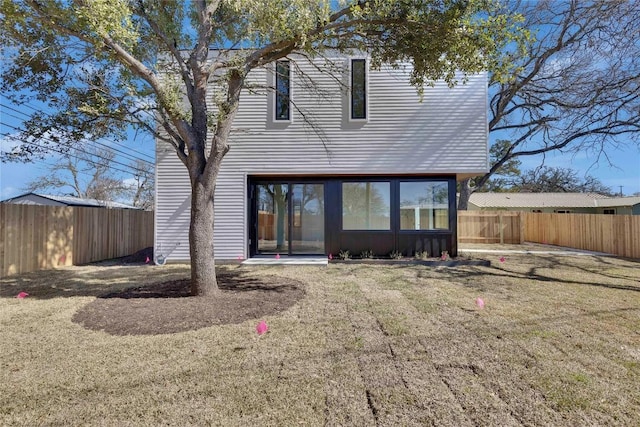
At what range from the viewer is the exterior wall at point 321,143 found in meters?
8.17

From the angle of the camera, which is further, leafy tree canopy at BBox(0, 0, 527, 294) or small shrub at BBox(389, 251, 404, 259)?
small shrub at BBox(389, 251, 404, 259)

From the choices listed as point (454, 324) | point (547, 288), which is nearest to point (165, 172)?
point (454, 324)

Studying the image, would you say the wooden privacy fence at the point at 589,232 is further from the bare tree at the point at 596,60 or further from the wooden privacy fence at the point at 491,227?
the bare tree at the point at 596,60

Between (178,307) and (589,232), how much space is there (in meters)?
13.8

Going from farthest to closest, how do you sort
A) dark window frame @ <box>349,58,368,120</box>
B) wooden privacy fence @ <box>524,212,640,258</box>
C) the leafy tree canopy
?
wooden privacy fence @ <box>524,212,640,258</box>, dark window frame @ <box>349,58,368,120</box>, the leafy tree canopy

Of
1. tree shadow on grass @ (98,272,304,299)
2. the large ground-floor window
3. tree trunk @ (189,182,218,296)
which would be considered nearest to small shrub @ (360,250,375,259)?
the large ground-floor window

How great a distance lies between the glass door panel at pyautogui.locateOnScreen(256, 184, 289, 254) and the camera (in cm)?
885

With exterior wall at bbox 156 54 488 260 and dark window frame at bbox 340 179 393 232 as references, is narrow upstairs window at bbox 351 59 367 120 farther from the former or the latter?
dark window frame at bbox 340 179 393 232

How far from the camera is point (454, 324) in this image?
3.69m

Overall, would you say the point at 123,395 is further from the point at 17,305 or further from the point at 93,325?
the point at 17,305

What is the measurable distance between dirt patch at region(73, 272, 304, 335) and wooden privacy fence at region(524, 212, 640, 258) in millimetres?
10829

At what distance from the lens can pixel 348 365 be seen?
270 centimetres

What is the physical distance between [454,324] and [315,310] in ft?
5.68

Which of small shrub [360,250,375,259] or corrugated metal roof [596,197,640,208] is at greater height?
corrugated metal roof [596,197,640,208]
